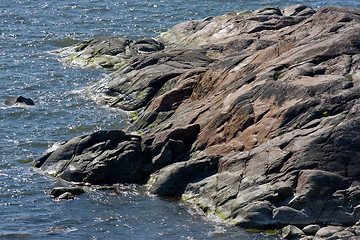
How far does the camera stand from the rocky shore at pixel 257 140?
19.0 m

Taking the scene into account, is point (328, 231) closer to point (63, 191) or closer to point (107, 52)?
point (63, 191)

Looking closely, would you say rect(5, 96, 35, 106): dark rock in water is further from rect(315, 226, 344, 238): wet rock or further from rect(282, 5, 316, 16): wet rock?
rect(315, 226, 344, 238): wet rock

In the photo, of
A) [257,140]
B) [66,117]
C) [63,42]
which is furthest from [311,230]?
[63,42]

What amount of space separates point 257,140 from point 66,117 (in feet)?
43.8

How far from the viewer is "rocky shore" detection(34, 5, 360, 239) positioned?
62.4ft

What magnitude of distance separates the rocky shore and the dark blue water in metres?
0.96

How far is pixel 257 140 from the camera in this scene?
21859 mm

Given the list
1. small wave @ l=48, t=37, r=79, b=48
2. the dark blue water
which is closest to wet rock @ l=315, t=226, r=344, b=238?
the dark blue water

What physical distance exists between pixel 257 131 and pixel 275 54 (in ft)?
A: 16.8

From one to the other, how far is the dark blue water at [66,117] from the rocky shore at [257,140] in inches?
37.6

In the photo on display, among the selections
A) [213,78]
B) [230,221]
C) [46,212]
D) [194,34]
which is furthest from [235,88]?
[194,34]

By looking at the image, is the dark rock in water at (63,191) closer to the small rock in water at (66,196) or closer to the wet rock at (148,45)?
the small rock in water at (66,196)

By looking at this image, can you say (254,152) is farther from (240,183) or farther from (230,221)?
(230,221)

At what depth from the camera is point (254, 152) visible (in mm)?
21078
